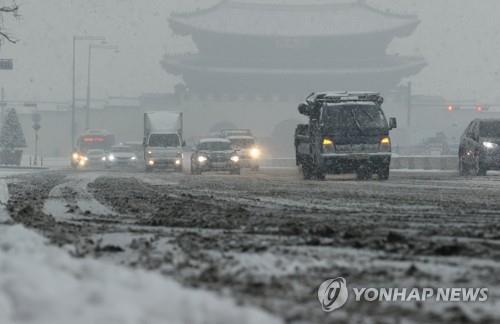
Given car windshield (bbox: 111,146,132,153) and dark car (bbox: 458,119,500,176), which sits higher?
dark car (bbox: 458,119,500,176)

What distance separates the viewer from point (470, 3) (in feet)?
532

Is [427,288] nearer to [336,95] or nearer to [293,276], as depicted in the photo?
[293,276]

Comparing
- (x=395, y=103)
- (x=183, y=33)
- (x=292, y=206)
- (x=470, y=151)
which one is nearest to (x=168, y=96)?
(x=183, y=33)

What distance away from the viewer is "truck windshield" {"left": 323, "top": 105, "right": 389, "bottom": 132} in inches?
1004

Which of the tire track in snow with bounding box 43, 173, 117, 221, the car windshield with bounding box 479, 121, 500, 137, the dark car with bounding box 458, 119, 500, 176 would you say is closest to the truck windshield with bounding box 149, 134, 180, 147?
the dark car with bounding box 458, 119, 500, 176

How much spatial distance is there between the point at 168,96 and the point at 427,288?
317 feet

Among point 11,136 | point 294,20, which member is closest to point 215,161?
point 11,136

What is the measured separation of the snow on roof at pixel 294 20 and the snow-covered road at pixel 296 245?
285ft

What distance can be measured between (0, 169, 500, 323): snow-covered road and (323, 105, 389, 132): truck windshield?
1259 cm

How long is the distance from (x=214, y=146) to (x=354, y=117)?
1310cm

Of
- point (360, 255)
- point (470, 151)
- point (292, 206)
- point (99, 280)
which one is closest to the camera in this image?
point (99, 280)

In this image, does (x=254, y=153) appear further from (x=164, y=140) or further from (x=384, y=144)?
(x=384, y=144)

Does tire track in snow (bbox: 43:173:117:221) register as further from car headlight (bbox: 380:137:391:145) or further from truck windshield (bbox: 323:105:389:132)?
car headlight (bbox: 380:137:391:145)

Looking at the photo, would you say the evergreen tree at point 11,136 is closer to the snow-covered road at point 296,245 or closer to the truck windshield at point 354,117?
the truck windshield at point 354,117
